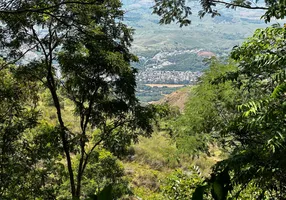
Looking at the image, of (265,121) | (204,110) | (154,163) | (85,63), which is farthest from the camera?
(154,163)

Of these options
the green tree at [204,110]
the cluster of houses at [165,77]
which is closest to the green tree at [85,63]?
the green tree at [204,110]

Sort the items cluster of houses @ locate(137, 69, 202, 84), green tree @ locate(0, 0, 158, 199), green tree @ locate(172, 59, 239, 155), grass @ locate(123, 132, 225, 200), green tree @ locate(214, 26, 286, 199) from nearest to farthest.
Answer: green tree @ locate(214, 26, 286, 199) < green tree @ locate(0, 0, 158, 199) < green tree @ locate(172, 59, 239, 155) < grass @ locate(123, 132, 225, 200) < cluster of houses @ locate(137, 69, 202, 84)

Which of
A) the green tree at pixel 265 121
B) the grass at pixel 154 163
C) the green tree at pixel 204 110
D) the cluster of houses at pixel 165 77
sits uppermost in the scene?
the green tree at pixel 265 121

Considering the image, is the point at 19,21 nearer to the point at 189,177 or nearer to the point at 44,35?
the point at 44,35

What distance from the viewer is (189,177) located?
6.27 metres

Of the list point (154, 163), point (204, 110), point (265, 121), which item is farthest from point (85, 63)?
point (154, 163)

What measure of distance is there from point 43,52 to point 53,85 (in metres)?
0.69

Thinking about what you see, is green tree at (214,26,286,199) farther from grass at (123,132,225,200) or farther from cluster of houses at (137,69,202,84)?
cluster of houses at (137,69,202,84)

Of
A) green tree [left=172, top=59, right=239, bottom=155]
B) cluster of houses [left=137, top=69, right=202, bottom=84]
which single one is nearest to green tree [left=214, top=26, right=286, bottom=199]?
green tree [left=172, top=59, right=239, bottom=155]

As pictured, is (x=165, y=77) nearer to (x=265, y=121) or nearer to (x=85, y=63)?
(x=85, y=63)

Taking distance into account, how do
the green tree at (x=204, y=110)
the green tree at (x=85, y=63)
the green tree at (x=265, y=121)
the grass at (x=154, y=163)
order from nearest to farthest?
the green tree at (x=265, y=121) < the green tree at (x=85, y=63) < the green tree at (x=204, y=110) < the grass at (x=154, y=163)

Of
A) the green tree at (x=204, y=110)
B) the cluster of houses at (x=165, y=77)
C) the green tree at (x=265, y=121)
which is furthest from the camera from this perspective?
the cluster of houses at (x=165, y=77)

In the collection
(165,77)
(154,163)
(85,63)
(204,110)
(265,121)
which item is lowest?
(165,77)

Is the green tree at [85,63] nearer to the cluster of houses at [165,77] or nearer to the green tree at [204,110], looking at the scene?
the green tree at [204,110]
